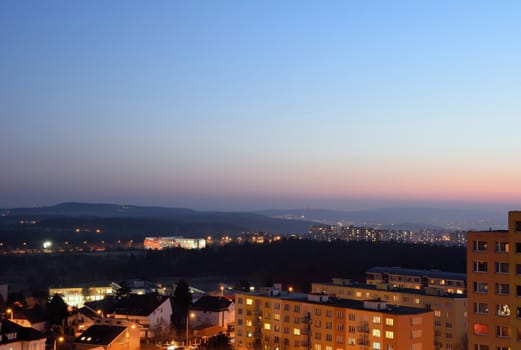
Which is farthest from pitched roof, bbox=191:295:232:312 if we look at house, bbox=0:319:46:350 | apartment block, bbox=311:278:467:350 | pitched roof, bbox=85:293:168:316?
house, bbox=0:319:46:350

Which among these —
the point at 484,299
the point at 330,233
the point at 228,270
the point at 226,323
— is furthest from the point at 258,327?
the point at 330,233

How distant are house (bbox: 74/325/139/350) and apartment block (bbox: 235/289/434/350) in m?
4.22

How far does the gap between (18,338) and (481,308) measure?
15002mm

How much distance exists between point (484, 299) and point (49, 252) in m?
77.2

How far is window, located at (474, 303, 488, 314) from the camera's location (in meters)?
16.2

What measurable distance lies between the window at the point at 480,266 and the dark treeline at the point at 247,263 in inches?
1462

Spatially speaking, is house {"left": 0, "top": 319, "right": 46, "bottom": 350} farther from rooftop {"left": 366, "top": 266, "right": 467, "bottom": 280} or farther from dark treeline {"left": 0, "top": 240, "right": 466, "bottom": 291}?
dark treeline {"left": 0, "top": 240, "right": 466, "bottom": 291}

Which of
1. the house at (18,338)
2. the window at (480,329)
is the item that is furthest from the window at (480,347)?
the house at (18,338)

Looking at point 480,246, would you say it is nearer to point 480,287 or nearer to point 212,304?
point 480,287

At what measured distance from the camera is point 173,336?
29.6 m

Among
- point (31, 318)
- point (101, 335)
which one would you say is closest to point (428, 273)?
point (31, 318)

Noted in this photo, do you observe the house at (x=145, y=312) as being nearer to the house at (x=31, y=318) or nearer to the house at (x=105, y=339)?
the house at (x=31, y=318)

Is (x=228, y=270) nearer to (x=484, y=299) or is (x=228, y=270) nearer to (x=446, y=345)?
(x=446, y=345)

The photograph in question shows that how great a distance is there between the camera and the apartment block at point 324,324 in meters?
23.6
